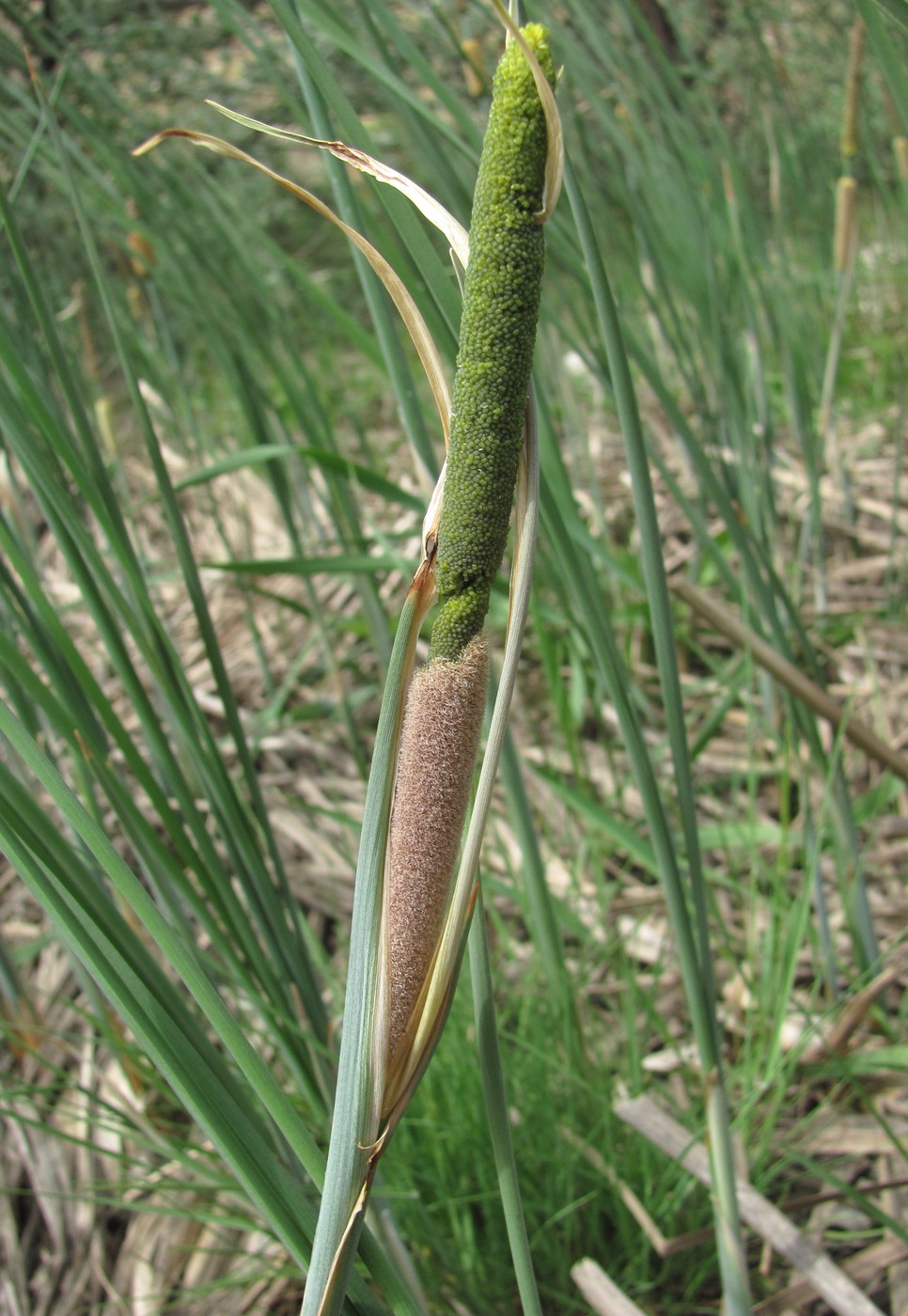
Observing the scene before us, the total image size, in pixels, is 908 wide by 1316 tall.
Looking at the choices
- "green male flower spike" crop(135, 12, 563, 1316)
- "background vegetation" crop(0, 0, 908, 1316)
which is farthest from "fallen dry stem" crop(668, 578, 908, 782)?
"green male flower spike" crop(135, 12, 563, 1316)

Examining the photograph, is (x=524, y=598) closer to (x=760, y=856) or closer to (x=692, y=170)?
(x=760, y=856)

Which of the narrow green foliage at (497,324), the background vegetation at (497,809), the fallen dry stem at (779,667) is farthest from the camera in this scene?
the fallen dry stem at (779,667)

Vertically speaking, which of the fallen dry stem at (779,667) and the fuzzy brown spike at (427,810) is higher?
the fuzzy brown spike at (427,810)

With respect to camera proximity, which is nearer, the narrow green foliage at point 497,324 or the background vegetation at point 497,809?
the narrow green foliage at point 497,324

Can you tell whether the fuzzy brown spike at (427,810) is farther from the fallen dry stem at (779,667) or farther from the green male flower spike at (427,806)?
the fallen dry stem at (779,667)

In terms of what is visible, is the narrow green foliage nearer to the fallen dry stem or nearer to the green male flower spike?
the green male flower spike

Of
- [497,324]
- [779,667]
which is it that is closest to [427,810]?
[497,324]

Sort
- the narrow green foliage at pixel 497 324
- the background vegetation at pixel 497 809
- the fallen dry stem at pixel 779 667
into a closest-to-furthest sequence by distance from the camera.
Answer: the narrow green foliage at pixel 497 324
the background vegetation at pixel 497 809
the fallen dry stem at pixel 779 667

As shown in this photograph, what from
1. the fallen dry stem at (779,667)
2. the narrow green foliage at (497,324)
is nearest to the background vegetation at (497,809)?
the fallen dry stem at (779,667)
